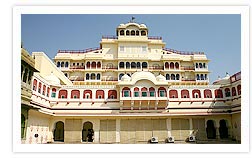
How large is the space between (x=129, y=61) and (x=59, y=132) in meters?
10.7

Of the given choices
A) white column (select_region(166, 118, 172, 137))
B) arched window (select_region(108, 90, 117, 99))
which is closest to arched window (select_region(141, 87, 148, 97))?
arched window (select_region(108, 90, 117, 99))

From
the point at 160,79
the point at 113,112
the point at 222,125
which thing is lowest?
the point at 222,125

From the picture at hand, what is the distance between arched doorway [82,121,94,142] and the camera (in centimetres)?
1964

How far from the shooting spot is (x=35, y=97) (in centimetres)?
1611

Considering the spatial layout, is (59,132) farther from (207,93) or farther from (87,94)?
(207,93)

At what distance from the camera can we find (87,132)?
799 inches

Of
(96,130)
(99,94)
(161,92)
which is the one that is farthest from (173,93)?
(96,130)

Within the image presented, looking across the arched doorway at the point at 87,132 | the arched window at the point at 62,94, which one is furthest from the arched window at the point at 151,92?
the arched window at the point at 62,94

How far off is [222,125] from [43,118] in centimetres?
1404

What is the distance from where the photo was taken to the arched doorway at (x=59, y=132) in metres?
20.0

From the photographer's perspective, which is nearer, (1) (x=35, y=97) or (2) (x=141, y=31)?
(1) (x=35, y=97)
